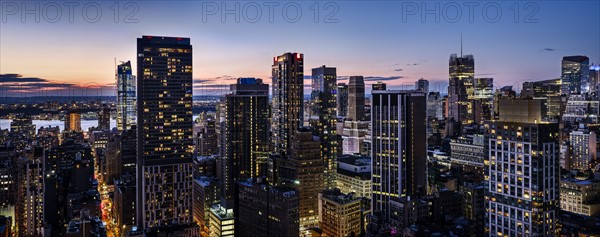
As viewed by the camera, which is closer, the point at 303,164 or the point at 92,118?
the point at 303,164

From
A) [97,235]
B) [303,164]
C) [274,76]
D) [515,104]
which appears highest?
[274,76]

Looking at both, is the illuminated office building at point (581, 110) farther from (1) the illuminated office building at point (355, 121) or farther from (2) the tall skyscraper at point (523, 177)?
(2) the tall skyscraper at point (523, 177)

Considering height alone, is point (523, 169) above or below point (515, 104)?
below

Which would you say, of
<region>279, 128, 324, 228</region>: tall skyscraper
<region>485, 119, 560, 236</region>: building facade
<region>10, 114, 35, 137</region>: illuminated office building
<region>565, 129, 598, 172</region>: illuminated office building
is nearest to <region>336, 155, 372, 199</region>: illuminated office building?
<region>279, 128, 324, 228</region>: tall skyscraper

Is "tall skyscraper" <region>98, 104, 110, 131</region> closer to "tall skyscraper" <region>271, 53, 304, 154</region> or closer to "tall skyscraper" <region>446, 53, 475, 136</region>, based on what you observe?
"tall skyscraper" <region>271, 53, 304, 154</region>

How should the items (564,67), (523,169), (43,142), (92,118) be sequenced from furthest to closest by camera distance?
(92,118), (564,67), (43,142), (523,169)

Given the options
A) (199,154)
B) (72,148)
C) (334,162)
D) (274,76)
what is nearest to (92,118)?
(199,154)

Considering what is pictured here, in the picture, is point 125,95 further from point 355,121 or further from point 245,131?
point 245,131

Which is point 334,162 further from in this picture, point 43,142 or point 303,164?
point 43,142
